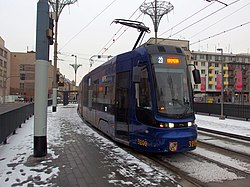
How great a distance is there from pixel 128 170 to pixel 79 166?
131 centimetres

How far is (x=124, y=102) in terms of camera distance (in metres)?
8.88

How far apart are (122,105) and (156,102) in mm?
1753

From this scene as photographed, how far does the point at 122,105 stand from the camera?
898cm

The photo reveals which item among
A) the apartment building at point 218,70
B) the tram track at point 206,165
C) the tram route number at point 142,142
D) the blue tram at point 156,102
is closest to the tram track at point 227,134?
the tram track at point 206,165

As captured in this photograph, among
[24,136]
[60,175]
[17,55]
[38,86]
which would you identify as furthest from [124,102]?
[17,55]

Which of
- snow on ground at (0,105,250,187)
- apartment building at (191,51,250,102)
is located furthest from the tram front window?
apartment building at (191,51,250,102)

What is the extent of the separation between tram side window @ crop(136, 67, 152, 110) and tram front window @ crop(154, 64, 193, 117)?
29 cm

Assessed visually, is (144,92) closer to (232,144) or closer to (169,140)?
(169,140)

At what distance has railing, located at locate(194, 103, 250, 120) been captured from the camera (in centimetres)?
1883

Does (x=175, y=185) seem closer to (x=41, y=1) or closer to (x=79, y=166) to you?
(x=79, y=166)

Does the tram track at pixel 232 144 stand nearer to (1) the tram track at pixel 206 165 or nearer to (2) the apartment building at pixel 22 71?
(1) the tram track at pixel 206 165

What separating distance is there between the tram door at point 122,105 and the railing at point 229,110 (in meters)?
12.7

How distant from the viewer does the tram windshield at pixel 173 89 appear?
7.57 meters

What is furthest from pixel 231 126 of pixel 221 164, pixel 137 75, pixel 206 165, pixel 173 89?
pixel 137 75
